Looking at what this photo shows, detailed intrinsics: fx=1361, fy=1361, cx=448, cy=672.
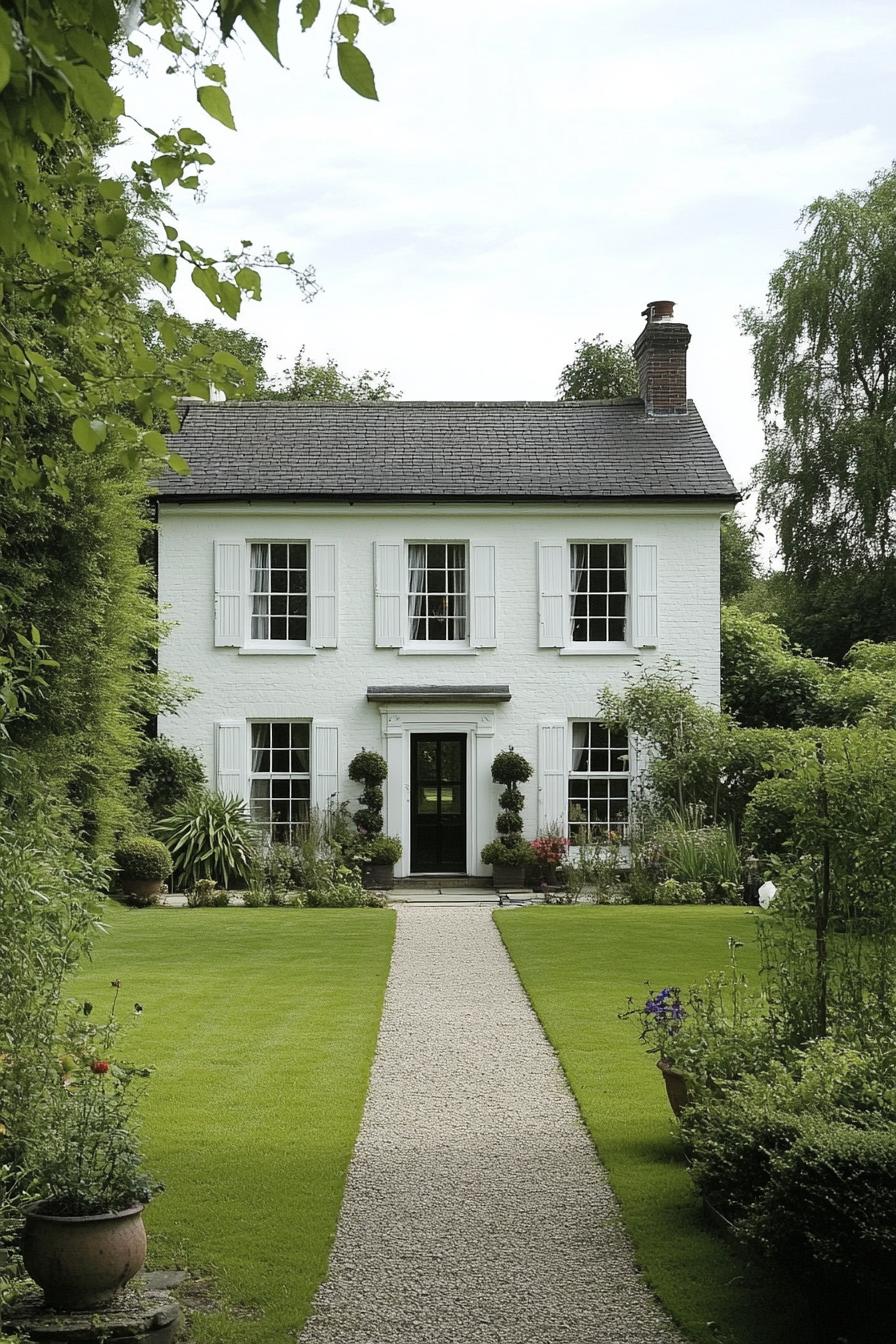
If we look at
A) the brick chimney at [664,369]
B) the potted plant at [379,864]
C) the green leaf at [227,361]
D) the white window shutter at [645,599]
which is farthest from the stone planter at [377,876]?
the green leaf at [227,361]

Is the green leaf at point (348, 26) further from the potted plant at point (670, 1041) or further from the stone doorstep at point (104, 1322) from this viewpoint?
the potted plant at point (670, 1041)

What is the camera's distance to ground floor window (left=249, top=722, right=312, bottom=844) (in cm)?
2153

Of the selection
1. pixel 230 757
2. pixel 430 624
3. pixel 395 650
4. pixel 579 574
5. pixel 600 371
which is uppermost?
pixel 600 371

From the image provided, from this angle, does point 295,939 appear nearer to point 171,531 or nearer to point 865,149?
point 171,531

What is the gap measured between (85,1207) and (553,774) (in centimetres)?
1687

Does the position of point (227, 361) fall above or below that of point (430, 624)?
below

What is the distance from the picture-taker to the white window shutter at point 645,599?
21703 millimetres

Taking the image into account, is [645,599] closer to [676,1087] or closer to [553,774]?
[553,774]

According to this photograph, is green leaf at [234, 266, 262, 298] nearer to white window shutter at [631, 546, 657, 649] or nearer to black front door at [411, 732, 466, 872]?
black front door at [411, 732, 466, 872]

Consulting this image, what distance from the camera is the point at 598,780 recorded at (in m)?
21.7

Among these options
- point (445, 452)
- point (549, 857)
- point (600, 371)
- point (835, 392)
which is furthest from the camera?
point (600, 371)

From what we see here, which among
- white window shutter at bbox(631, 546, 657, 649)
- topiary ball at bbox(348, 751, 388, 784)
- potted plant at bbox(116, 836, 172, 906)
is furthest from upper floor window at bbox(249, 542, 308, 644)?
white window shutter at bbox(631, 546, 657, 649)

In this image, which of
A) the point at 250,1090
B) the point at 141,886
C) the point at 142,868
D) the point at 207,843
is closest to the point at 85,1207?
the point at 250,1090

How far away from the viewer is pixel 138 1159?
199 inches
